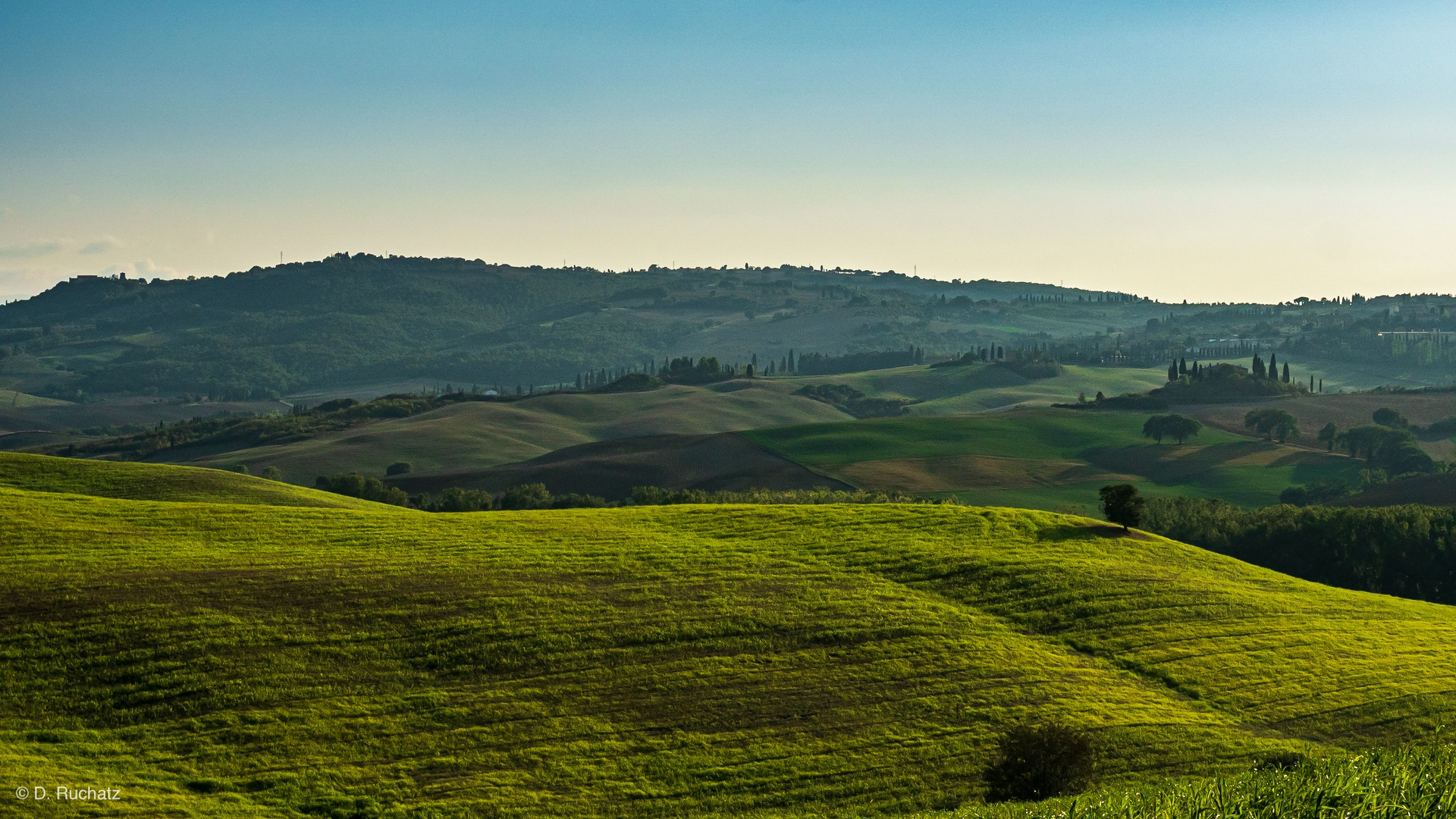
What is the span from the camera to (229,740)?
104ft

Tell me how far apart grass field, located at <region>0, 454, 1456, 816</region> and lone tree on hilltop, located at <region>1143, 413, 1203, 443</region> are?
12425 centimetres

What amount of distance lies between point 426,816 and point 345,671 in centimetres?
908

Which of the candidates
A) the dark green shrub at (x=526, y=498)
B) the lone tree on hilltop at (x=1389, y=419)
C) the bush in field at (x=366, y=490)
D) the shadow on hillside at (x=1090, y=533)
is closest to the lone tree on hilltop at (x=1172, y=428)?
the lone tree on hilltop at (x=1389, y=419)

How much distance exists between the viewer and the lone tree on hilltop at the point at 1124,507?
62938 millimetres

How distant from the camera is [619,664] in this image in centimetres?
3891

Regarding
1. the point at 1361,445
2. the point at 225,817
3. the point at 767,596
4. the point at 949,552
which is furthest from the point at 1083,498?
the point at 225,817

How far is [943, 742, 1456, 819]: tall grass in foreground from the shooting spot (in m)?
14.1

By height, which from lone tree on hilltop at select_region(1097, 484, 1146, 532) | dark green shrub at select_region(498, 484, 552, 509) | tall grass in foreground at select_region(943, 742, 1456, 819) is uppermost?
tall grass in foreground at select_region(943, 742, 1456, 819)

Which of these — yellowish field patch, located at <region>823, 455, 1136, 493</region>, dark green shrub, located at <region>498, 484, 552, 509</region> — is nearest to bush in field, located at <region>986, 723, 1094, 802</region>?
dark green shrub, located at <region>498, 484, 552, 509</region>

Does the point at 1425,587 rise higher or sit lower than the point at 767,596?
lower

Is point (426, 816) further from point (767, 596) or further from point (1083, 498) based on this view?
point (1083, 498)

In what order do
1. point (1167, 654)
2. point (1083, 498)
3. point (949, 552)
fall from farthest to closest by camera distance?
point (1083, 498)
point (949, 552)
point (1167, 654)

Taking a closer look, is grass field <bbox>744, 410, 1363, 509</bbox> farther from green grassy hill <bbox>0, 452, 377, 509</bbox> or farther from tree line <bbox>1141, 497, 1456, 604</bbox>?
green grassy hill <bbox>0, 452, 377, 509</bbox>

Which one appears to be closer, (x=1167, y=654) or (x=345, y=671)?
(x=345, y=671)
